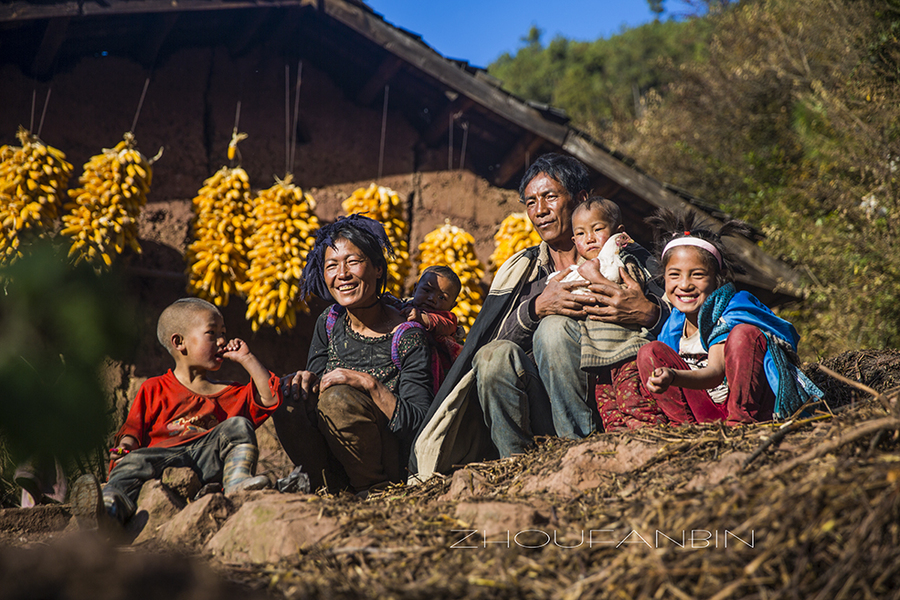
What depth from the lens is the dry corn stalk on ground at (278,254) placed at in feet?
14.0

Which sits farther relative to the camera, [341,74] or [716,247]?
[341,74]

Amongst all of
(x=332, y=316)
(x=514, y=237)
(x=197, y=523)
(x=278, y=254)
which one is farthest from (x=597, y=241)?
(x=278, y=254)

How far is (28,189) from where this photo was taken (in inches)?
154

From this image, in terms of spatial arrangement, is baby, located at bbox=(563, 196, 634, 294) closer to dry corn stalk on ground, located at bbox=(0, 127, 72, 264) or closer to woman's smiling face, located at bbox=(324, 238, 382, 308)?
woman's smiling face, located at bbox=(324, 238, 382, 308)

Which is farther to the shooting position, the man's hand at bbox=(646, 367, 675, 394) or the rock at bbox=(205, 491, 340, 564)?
the man's hand at bbox=(646, 367, 675, 394)

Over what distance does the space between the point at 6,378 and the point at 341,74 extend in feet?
15.3

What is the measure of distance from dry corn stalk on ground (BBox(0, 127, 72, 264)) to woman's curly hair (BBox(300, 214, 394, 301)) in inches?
63.8

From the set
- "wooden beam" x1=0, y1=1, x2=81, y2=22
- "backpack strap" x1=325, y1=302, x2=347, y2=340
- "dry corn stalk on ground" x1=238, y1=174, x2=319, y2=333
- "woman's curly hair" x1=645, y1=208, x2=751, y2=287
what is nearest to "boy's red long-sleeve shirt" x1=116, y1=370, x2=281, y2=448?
"backpack strap" x1=325, y1=302, x2=347, y2=340

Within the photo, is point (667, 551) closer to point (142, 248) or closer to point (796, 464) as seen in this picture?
point (796, 464)

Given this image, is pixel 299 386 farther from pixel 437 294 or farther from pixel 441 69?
pixel 441 69

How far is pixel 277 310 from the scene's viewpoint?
4.33 meters

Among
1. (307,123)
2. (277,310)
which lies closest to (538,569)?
(277,310)

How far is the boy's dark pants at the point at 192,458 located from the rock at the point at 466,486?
0.92 metres

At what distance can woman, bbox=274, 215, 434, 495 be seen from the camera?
2.96 metres
